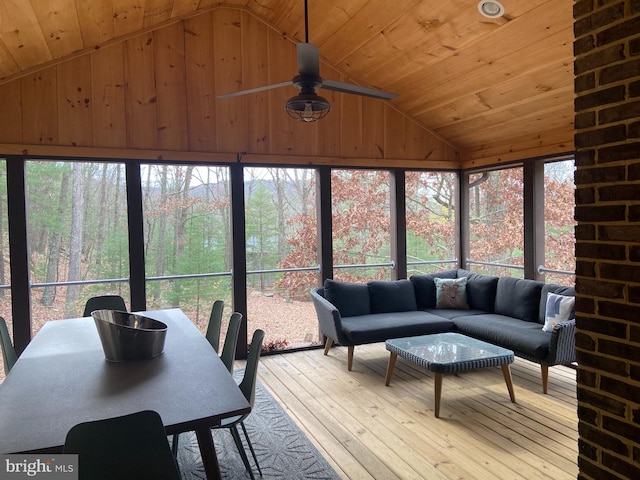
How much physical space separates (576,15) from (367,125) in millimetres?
3649

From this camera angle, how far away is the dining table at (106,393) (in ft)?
5.34

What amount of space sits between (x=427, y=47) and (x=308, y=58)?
195cm

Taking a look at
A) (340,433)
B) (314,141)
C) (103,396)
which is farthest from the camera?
(314,141)

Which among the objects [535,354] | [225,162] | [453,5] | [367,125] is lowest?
[535,354]

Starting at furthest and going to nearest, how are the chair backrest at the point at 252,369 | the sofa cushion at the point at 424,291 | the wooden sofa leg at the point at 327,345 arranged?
the sofa cushion at the point at 424,291, the wooden sofa leg at the point at 327,345, the chair backrest at the point at 252,369

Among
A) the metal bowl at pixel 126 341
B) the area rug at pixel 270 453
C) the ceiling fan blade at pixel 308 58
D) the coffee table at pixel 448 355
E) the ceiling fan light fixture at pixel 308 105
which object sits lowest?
the area rug at pixel 270 453

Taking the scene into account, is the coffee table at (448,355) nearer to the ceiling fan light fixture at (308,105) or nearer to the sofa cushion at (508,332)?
the sofa cushion at (508,332)

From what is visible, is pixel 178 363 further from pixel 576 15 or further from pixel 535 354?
pixel 535 354

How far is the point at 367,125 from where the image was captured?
5340 mm

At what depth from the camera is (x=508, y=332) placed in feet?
13.3

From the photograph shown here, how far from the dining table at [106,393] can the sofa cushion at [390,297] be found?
2.68 m

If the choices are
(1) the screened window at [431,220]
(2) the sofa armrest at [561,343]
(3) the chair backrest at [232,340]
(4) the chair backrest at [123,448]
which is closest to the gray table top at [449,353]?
(2) the sofa armrest at [561,343]

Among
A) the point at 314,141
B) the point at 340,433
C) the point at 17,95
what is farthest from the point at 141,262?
the point at 340,433

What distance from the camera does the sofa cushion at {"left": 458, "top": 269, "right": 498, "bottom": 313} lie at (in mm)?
5055
